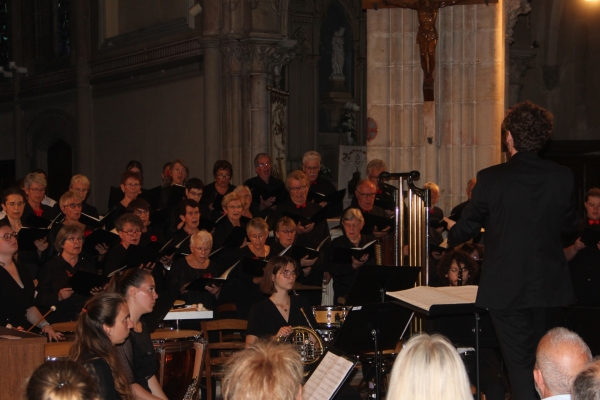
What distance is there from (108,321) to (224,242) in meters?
3.69

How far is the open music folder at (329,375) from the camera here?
462 cm

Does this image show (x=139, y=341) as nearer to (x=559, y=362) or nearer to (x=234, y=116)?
(x=559, y=362)

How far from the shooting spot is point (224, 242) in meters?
8.28

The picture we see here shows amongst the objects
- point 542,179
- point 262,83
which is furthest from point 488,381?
point 262,83

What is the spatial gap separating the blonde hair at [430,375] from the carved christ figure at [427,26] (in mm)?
6576

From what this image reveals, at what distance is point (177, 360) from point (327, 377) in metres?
1.48

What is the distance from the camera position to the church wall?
48.6ft

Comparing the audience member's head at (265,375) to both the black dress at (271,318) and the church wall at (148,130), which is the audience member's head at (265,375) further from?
the church wall at (148,130)

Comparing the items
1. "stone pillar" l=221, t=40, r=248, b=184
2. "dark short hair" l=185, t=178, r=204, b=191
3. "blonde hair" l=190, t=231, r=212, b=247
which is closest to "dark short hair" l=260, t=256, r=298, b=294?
"blonde hair" l=190, t=231, r=212, b=247

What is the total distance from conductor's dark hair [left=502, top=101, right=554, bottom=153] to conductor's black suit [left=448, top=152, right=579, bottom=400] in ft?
0.20

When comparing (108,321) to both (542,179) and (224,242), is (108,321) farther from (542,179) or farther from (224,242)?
(224,242)

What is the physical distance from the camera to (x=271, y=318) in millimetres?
6504

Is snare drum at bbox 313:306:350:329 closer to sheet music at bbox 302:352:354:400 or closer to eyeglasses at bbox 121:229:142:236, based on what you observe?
sheet music at bbox 302:352:354:400

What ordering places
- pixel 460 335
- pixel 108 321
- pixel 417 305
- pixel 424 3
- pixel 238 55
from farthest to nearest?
1. pixel 238 55
2. pixel 424 3
3. pixel 460 335
4. pixel 417 305
5. pixel 108 321
